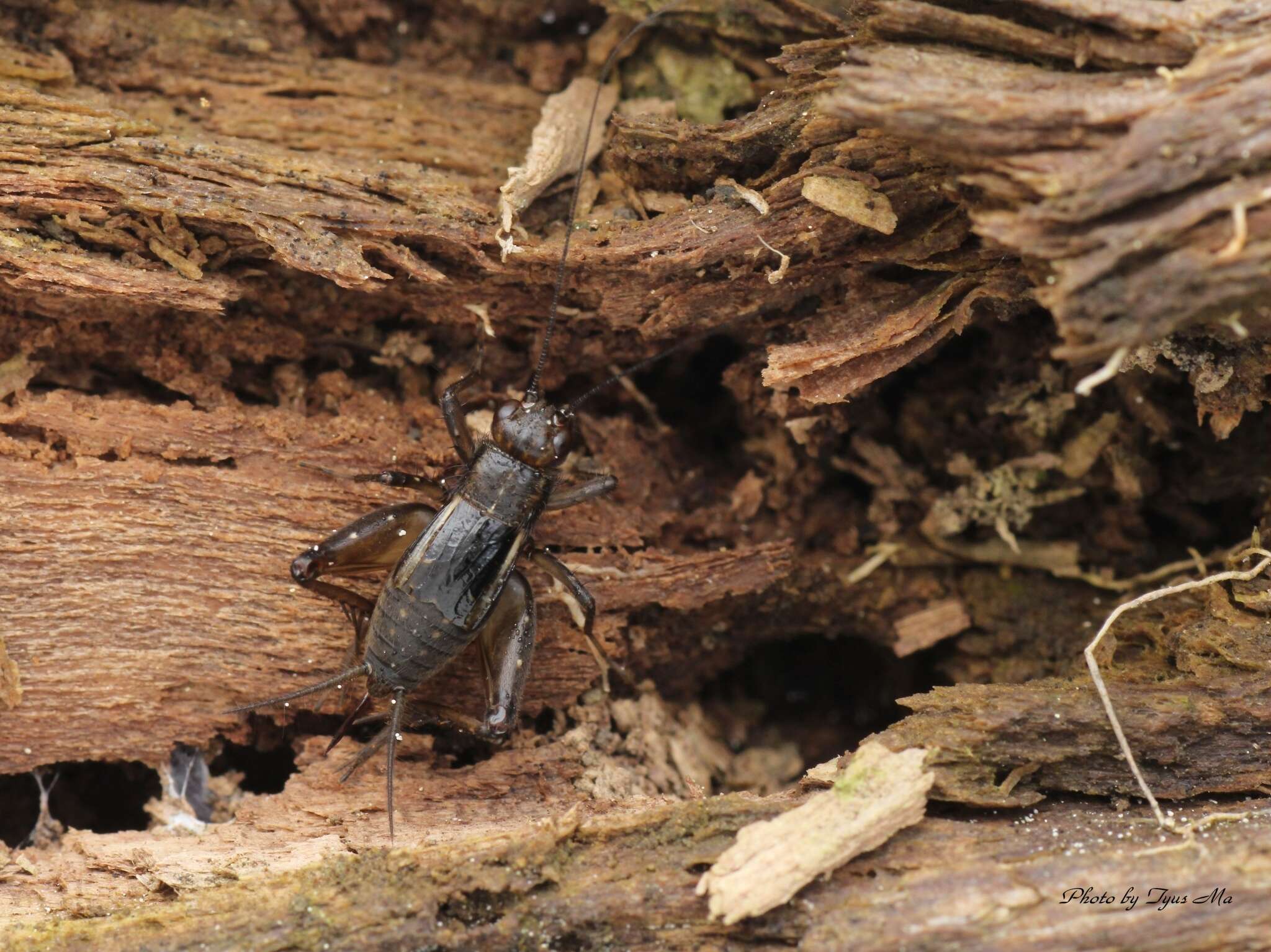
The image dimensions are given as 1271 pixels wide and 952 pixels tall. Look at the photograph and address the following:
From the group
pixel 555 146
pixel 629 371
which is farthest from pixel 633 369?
pixel 555 146

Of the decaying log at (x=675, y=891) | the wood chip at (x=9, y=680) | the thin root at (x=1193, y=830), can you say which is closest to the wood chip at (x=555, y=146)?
the decaying log at (x=675, y=891)

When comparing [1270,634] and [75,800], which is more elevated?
[1270,634]

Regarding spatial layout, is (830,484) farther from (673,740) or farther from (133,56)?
(133,56)

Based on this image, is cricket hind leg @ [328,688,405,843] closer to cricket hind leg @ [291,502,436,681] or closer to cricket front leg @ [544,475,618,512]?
cricket hind leg @ [291,502,436,681]

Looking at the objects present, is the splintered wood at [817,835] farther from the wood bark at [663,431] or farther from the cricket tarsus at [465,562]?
the cricket tarsus at [465,562]

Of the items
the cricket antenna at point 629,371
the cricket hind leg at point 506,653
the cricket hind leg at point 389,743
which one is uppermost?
the cricket antenna at point 629,371

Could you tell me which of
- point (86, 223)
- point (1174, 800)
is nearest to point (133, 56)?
point (86, 223)

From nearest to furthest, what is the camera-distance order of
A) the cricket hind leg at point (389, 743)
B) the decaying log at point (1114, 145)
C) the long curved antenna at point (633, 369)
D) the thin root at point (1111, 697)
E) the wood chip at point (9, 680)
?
the decaying log at point (1114, 145), the thin root at point (1111, 697), the cricket hind leg at point (389, 743), the wood chip at point (9, 680), the long curved antenna at point (633, 369)
